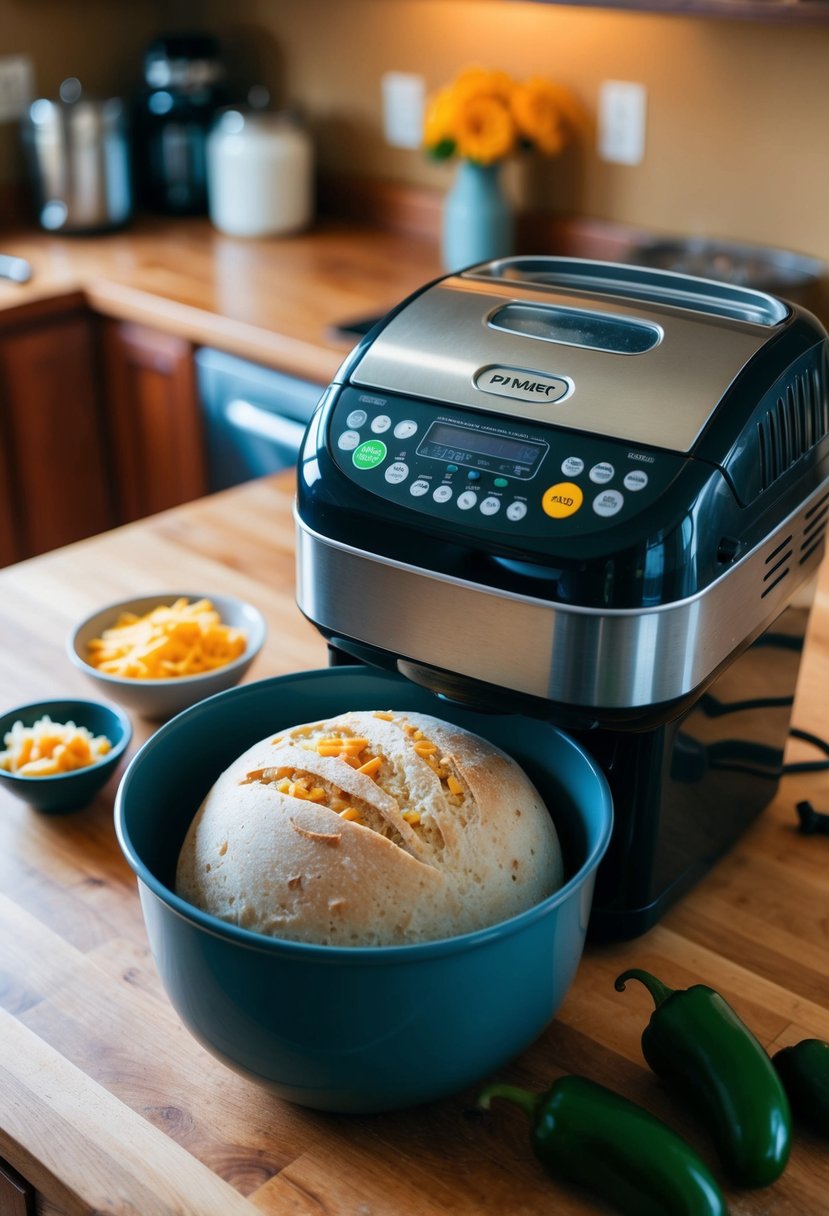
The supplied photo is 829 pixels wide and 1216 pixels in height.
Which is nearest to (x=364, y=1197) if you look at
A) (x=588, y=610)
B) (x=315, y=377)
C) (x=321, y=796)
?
(x=321, y=796)

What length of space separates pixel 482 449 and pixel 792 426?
7.8 inches

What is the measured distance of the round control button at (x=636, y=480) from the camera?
72cm

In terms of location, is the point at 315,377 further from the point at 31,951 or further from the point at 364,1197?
the point at 364,1197

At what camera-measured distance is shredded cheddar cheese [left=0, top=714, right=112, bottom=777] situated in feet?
3.17

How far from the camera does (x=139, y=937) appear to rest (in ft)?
2.80

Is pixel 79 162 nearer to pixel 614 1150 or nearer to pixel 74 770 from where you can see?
pixel 74 770

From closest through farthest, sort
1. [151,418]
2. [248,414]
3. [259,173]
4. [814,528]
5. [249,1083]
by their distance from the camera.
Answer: [249,1083] → [814,528] → [248,414] → [151,418] → [259,173]

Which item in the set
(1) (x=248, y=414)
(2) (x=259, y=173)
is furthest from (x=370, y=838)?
(2) (x=259, y=173)

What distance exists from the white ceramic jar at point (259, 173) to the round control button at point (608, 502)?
6.77 ft

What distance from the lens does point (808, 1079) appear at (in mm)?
704

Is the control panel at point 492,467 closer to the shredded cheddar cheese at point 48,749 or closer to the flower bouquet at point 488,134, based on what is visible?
the shredded cheddar cheese at point 48,749

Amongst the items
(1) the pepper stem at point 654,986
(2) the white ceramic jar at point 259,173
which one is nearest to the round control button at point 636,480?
(1) the pepper stem at point 654,986

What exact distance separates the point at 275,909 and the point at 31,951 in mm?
247

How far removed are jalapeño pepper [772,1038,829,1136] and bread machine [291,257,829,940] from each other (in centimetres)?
14
